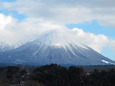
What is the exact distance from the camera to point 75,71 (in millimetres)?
59781

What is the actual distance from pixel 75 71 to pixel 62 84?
590 centimetres

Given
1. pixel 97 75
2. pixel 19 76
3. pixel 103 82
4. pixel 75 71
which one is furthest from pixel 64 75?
pixel 19 76

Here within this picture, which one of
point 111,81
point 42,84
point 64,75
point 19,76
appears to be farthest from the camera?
point 19,76

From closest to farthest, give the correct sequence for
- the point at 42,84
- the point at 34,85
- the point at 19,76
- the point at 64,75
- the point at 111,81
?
the point at 111,81 → the point at 34,85 → the point at 42,84 → the point at 64,75 → the point at 19,76

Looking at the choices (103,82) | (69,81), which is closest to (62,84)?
(69,81)

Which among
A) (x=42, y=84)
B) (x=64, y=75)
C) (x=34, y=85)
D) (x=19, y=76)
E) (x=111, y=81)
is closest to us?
(x=111, y=81)

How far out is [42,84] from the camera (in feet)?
179

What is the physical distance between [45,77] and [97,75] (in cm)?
1012

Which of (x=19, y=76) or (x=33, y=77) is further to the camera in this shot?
(x=19, y=76)

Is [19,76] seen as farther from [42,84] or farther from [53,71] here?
[42,84]

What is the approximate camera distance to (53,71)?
200ft

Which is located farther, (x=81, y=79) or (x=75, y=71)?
(x=75, y=71)

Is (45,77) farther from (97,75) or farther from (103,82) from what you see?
(103,82)

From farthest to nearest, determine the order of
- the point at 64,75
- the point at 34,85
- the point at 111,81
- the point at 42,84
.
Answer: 1. the point at 64,75
2. the point at 42,84
3. the point at 34,85
4. the point at 111,81
